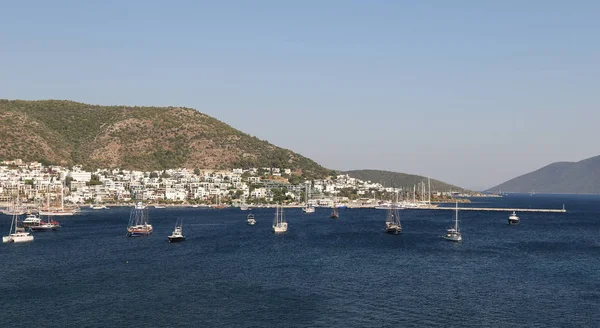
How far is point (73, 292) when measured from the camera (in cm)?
4675

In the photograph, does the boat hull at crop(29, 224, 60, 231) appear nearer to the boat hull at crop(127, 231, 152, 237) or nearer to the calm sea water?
the calm sea water

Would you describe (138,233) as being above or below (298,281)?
above

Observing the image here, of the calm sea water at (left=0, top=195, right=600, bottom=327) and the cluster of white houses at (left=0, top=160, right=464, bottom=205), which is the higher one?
the cluster of white houses at (left=0, top=160, right=464, bottom=205)

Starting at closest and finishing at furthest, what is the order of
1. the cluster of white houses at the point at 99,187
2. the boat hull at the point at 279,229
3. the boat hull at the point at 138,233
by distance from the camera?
1. the boat hull at the point at 138,233
2. the boat hull at the point at 279,229
3. the cluster of white houses at the point at 99,187

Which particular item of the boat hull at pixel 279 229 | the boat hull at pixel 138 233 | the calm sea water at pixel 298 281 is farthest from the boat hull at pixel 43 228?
the boat hull at pixel 279 229

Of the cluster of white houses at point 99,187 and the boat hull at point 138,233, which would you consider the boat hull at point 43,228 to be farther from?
the cluster of white houses at point 99,187

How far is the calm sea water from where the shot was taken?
131 ft

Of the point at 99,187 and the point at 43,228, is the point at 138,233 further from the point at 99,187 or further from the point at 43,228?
the point at 99,187

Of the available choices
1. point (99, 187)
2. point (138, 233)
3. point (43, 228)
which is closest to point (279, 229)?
point (138, 233)

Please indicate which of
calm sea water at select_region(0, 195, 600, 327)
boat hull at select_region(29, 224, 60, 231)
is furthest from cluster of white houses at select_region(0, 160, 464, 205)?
calm sea water at select_region(0, 195, 600, 327)

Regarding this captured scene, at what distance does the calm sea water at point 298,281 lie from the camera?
3994 centimetres

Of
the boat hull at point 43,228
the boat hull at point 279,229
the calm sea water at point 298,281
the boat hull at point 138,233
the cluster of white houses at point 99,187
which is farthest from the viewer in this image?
the cluster of white houses at point 99,187

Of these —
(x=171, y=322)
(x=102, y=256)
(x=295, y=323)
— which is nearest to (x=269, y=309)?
(x=295, y=323)

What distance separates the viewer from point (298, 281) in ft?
171
